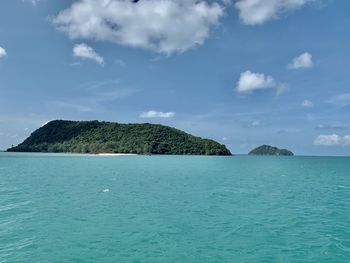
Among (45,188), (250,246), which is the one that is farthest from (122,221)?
(45,188)

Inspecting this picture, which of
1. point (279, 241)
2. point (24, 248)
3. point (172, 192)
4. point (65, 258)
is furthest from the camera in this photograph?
point (172, 192)

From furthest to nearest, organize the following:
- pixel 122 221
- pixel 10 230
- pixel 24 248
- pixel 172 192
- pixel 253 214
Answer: pixel 172 192, pixel 253 214, pixel 122 221, pixel 10 230, pixel 24 248

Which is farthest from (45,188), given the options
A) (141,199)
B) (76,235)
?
(76,235)

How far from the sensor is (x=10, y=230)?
77.9ft

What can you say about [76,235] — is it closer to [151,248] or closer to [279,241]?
[151,248]

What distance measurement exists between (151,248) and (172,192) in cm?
2437

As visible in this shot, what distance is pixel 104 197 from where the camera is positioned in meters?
38.8

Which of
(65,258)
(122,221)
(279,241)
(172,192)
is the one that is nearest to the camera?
(65,258)

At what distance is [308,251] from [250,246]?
341cm

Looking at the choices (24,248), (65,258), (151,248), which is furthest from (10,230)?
(151,248)

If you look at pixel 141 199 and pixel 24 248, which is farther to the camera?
pixel 141 199

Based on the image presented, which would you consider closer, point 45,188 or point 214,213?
point 214,213

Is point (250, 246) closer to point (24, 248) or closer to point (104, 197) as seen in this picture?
point (24, 248)

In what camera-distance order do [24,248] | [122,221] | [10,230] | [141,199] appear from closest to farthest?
[24,248] → [10,230] → [122,221] → [141,199]
